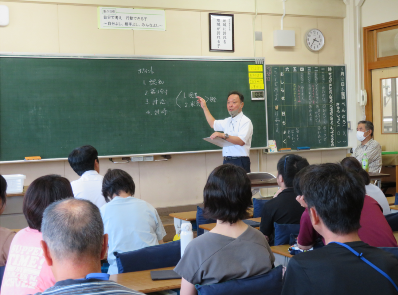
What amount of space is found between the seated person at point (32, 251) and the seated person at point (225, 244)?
1.68ft

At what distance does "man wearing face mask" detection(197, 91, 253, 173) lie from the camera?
488 centimetres

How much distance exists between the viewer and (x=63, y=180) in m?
1.85

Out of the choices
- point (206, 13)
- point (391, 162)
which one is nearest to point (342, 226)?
point (206, 13)

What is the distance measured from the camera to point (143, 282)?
73.7 inches

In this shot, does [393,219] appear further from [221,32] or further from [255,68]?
[221,32]

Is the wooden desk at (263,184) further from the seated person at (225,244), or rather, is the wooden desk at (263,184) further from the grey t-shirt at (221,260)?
the grey t-shirt at (221,260)

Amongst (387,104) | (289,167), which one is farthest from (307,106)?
(289,167)

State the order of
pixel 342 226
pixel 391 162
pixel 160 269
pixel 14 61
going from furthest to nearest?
pixel 391 162, pixel 14 61, pixel 160 269, pixel 342 226

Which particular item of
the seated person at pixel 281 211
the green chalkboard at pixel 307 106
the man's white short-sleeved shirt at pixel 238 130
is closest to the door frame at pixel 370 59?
the green chalkboard at pixel 307 106

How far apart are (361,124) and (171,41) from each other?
9.26 ft

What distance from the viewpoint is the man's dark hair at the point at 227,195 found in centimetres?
177

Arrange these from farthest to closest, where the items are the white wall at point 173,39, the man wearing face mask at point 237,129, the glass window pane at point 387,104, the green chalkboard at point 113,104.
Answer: the glass window pane at point 387,104
the man wearing face mask at point 237,129
the white wall at point 173,39
the green chalkboard at point 113,104

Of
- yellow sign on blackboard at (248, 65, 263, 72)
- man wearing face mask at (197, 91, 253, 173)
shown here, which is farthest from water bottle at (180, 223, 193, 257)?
yellow sign on blackboard at (248, 65, 263, 72)

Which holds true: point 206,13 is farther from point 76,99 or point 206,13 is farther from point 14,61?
point 14,61
